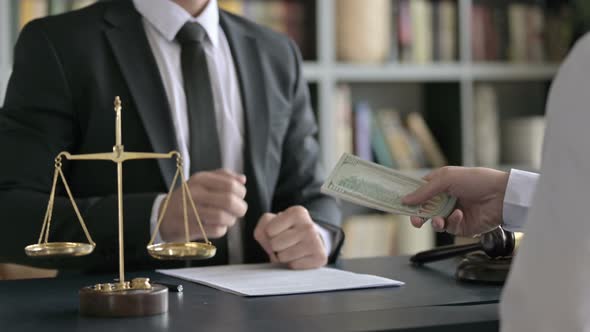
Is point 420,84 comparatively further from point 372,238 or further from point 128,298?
point 128,298

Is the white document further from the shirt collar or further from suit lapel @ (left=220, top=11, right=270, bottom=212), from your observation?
the shirt collar

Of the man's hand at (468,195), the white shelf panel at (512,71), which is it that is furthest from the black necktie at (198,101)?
the white shelf panel at (512,71)

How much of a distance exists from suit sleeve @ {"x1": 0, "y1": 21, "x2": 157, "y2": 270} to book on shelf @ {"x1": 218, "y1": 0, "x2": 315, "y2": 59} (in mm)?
1655

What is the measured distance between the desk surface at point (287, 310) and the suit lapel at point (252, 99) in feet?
1.77

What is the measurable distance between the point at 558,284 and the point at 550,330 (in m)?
0.04

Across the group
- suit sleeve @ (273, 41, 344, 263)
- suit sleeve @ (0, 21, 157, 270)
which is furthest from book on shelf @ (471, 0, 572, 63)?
suit sleeve @ (0, 21, 157, 270)

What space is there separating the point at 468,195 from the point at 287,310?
1.47ft

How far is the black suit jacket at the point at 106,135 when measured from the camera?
1729 mm

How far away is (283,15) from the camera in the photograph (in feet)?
11.7

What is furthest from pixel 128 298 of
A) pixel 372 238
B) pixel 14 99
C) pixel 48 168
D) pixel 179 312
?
pixel 372 238

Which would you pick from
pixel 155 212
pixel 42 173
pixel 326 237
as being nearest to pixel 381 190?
pixel 326 237

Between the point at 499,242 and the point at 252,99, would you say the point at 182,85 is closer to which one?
the point at 252,99

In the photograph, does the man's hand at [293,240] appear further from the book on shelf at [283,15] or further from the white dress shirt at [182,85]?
the book on shelf at [283,15]

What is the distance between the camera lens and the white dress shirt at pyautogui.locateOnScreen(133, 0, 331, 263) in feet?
6.42
